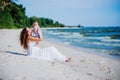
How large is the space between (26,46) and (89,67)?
107 cm

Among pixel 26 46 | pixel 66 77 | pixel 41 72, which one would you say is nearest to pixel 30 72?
pixel 41 72

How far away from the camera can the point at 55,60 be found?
13.1 feet

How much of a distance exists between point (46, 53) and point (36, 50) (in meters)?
0.18

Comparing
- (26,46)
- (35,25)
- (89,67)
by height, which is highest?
(35,25)

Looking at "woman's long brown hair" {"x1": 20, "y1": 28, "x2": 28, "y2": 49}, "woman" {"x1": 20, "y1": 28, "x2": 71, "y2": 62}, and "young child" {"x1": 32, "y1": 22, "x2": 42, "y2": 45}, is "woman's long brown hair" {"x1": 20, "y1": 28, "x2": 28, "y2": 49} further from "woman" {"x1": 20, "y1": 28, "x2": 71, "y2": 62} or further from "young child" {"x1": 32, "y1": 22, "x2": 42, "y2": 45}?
"young child" {"x1": 32, "y1": 22, "x2": 42, "y2": 45}

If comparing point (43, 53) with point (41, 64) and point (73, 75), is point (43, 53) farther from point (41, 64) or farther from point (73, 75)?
point (73, 75)

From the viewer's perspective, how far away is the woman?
390 cm

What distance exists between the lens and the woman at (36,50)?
12.8 feet

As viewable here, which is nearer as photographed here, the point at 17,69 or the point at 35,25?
the point at 17,69

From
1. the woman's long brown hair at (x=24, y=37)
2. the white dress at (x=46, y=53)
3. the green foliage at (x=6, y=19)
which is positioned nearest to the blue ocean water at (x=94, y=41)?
the green foliage at (x=6, y=19)

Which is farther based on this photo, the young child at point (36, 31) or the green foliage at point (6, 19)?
the green foliage at point (6, 19)

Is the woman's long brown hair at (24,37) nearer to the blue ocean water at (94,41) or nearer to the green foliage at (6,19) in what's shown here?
the green foliage at (6,19)

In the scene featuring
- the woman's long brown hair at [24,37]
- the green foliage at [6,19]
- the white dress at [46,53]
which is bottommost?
the white dress at [46,53]

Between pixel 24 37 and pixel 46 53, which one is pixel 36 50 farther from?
pixel 24 37
